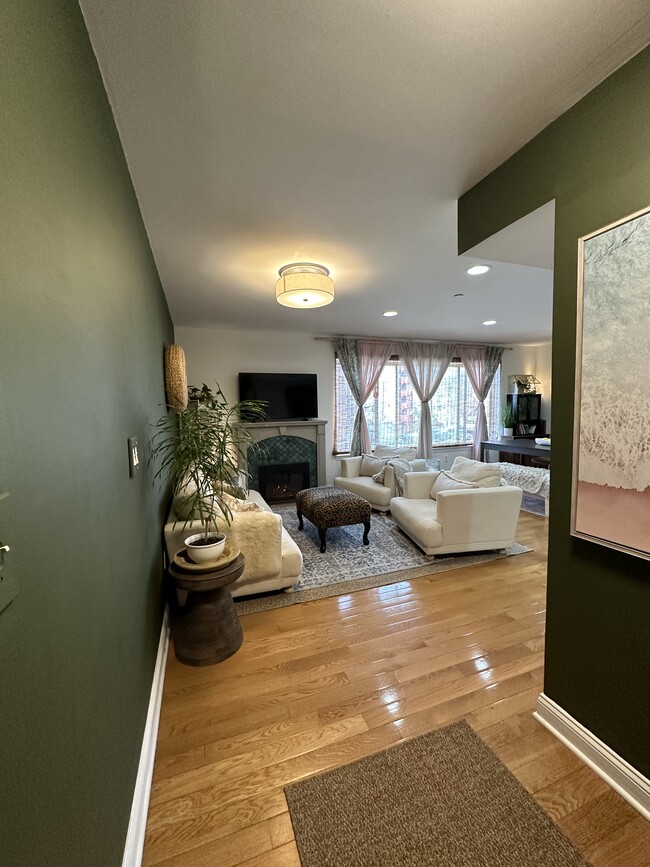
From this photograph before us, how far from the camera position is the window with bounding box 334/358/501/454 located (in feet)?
18.7

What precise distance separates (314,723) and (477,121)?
2.59 metres

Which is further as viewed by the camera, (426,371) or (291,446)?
(426,371)

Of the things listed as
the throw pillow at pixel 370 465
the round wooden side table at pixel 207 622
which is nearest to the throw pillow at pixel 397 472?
the throw pillow at pixel 370 465

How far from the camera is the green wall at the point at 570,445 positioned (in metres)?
1.16

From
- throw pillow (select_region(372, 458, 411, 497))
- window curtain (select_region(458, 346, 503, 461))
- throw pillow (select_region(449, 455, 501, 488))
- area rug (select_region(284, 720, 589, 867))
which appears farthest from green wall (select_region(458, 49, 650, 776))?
window curtain (select_region(458, 346, 503, 461))

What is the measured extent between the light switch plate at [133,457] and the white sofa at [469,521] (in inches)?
94.8

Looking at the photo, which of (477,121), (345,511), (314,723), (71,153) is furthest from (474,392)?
(71,153)

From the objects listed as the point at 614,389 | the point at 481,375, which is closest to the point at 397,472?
the point at 614,389

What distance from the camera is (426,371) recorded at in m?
6.07

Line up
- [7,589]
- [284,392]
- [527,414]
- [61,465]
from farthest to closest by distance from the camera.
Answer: [527,414] < [284,392] < [61,465] < [7,589]

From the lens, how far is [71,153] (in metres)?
0.84

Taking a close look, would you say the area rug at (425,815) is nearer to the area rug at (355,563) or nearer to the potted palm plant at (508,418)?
the area rug at (355,563)

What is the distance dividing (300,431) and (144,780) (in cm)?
426

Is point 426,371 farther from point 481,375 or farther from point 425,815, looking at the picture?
point 425,815
